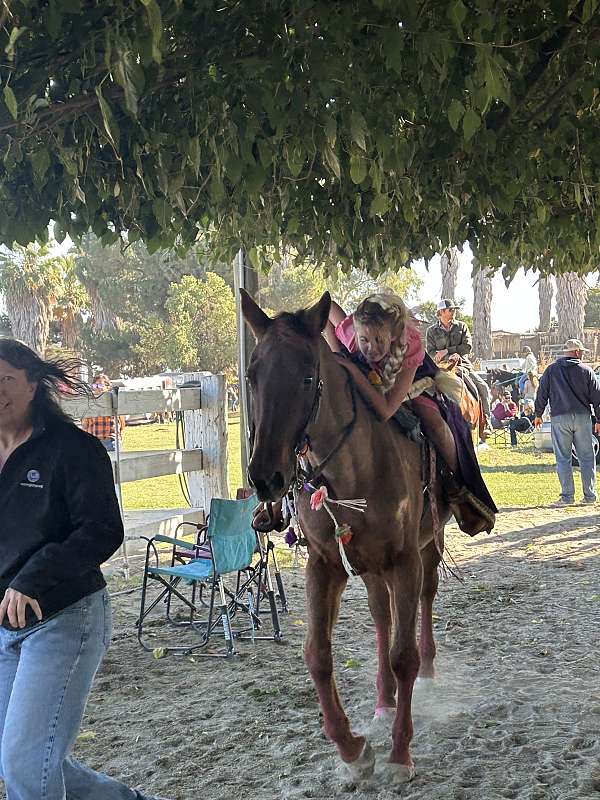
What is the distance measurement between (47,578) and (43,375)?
75 cm

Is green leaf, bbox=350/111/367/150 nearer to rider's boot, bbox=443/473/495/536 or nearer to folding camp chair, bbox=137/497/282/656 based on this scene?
rider's boot, bbox=443/473/495/536

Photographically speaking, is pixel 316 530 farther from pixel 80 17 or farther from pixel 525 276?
pixel 525 276

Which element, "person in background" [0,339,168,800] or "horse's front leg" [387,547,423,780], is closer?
"person in background" [0,339,168,800]

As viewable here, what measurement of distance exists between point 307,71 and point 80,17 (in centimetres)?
87

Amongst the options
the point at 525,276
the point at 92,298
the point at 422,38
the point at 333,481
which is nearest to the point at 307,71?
the point at 422,38

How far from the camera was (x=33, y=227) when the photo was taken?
426cm

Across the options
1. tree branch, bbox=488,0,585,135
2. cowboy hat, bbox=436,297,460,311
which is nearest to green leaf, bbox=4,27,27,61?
tree branch, bbox=488,0,585,135

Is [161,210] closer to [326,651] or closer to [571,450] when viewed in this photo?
[326,651]

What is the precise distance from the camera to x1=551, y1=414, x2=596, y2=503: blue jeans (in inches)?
456

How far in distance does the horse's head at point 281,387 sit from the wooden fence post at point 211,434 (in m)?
5.55

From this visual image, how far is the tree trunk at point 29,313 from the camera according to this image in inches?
1398

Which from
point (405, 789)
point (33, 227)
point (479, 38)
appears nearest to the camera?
point (479, 38)

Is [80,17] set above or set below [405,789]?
above

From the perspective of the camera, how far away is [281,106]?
10.7 ft
